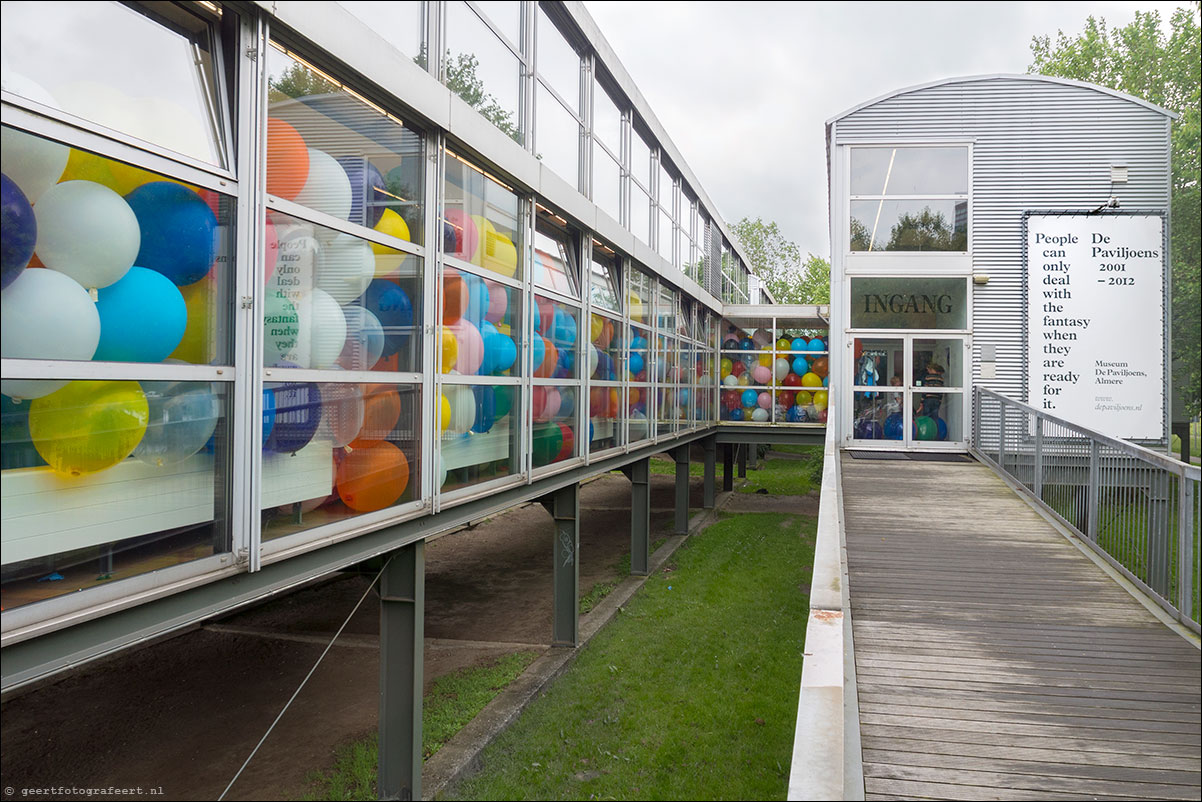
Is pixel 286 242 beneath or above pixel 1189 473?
above

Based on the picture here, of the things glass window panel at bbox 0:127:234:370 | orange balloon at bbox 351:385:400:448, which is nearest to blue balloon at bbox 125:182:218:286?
glass window panel at bbox 0:127:234:370

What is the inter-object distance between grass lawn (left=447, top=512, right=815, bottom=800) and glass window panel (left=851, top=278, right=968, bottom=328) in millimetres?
4745

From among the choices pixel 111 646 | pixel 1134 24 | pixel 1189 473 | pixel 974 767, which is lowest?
pixel 974 767

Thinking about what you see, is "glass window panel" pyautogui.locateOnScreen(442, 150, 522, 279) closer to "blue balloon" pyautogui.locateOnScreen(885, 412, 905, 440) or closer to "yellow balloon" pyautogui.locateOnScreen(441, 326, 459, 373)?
"yellow balloon" pyautogui.locateOnScreen(441, 326, 459, 373)

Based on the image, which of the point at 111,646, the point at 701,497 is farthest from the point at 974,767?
the point at 701,497

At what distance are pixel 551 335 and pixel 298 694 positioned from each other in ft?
15.6

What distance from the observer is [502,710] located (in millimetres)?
8125

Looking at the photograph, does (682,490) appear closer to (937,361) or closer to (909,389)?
(909,389)

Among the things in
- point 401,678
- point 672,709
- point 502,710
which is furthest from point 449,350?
point 672,709

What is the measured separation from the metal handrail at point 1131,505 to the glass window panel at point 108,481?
5.84 meters

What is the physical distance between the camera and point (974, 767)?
3.74 metres

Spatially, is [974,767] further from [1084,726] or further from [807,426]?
[807,426]

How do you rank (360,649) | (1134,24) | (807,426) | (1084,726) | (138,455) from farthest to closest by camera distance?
(1134,24) → (807,426) → (360,649) → (1084,726) → (138,455)

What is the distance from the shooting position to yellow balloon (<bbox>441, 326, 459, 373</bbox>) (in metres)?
6.23
